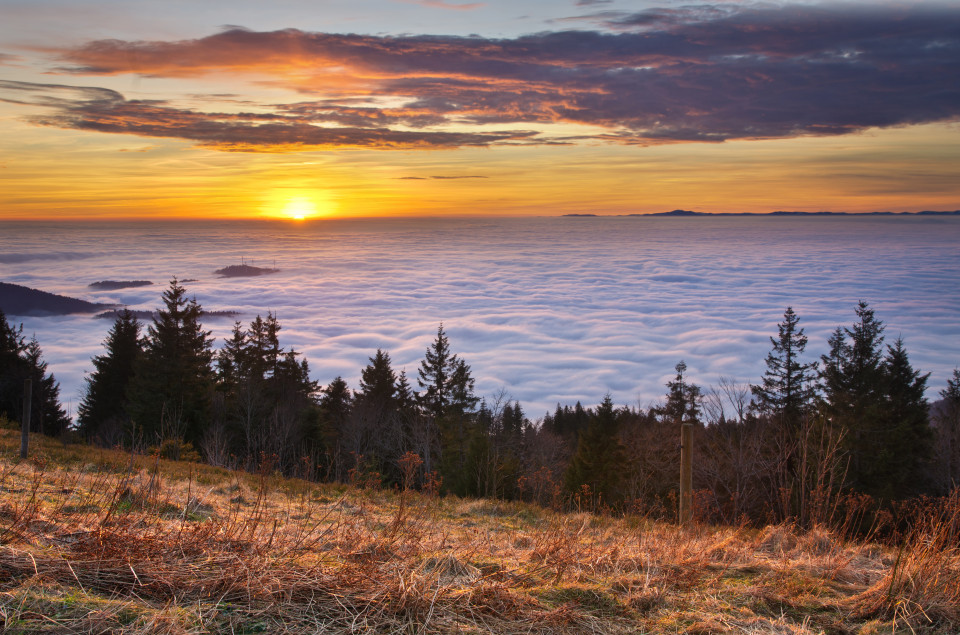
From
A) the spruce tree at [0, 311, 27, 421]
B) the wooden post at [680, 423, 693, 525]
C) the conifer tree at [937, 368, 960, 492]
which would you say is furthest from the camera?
the conifer tree at [937, 368, 960, 492]

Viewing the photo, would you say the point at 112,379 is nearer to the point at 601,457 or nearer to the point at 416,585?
the point at 601,457

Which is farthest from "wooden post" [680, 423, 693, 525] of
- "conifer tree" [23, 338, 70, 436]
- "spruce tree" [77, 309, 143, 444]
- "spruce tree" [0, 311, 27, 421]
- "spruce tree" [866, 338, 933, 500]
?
"spruce tree" [77, 309, 143, 444]

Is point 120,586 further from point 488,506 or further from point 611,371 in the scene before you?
point 611,371

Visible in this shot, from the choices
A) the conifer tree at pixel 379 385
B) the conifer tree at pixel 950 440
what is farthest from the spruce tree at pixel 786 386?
the conifer tree at pixel 379 385

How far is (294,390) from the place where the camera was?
4672 cm

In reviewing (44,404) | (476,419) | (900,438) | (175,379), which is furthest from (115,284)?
(900,438)

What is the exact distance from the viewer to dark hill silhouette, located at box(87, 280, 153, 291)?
614 ft

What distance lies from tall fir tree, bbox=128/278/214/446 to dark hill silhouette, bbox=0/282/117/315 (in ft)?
370

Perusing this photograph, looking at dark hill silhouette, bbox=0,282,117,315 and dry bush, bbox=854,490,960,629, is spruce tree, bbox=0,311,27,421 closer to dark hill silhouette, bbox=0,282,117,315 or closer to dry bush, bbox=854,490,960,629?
dry bush, bbox=854,490,960,629

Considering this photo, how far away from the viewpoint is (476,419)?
45438mm

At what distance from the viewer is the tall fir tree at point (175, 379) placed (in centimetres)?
3219

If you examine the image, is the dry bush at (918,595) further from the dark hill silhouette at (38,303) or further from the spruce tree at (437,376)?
the dark hill silhouette at (38,303)

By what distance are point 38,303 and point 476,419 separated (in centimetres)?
13905

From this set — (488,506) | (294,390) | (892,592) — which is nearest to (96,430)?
(294,390)
